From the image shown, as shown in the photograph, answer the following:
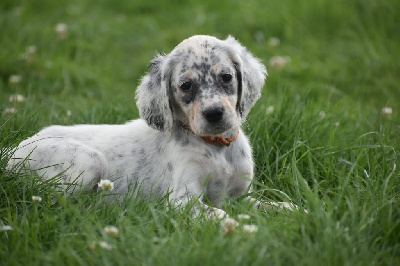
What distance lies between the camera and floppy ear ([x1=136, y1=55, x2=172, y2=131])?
4.53m

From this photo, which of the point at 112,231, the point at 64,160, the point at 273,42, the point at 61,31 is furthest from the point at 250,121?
the point at 61,31

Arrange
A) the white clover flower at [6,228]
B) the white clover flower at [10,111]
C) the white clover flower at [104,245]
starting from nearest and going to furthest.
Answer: the white clover flower at [104,245]
the white clover flower at [6,228]
the white clover flower at [10,111]

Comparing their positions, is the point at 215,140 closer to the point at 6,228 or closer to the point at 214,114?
the point at 214,114

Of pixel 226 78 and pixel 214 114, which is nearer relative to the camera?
pixel 214 114

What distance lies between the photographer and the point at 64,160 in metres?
4.59

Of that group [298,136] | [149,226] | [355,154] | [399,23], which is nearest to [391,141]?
[355,154]

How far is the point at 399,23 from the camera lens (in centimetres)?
921

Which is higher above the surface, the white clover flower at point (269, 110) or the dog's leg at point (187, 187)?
the white clover flower at point (269, 110)

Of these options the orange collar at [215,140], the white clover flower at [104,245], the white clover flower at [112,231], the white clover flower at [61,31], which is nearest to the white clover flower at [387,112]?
the orange collar at [215,140]

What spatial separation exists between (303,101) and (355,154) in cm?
105

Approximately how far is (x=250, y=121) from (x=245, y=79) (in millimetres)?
860

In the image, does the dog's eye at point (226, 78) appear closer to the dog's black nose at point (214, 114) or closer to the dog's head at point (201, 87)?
the dog's head at point (201, 87)

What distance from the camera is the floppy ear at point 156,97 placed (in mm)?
4531

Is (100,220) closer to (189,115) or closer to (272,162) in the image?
(189,115)
